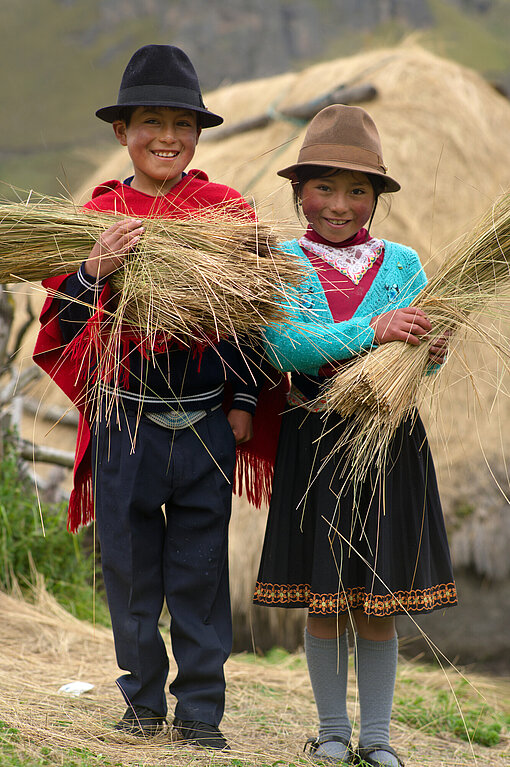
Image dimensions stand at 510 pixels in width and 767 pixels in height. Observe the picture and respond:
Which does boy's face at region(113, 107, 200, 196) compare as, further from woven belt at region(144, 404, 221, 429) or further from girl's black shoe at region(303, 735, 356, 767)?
girl's black shoe at region(303, 735, 356, 767)

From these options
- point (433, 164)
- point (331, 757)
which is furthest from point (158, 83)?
point (433, 164)

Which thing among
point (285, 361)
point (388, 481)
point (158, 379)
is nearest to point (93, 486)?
point (158, 379)

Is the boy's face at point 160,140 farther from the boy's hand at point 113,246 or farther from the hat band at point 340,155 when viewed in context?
the hat band at point 340,155

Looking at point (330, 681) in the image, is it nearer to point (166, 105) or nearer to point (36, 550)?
point (166, 105)

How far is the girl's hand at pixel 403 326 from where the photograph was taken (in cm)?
220

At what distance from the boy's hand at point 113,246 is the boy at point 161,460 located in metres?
0.17

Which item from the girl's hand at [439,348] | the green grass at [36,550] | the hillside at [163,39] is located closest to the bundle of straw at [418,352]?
the girl's hand at [439,348]

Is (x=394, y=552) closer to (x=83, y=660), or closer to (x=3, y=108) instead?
(x=83, y=660)

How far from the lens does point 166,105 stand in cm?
225

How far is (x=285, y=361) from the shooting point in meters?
2.29

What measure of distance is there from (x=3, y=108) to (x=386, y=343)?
41.8m

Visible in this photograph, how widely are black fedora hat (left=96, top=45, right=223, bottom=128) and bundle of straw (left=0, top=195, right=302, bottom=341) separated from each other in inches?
12.3

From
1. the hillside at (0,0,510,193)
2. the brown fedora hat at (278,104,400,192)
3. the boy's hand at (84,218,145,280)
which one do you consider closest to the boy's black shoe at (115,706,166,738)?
the boy's hand at (84,218,145,280)

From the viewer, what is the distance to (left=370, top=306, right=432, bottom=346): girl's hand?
2.20 meters
